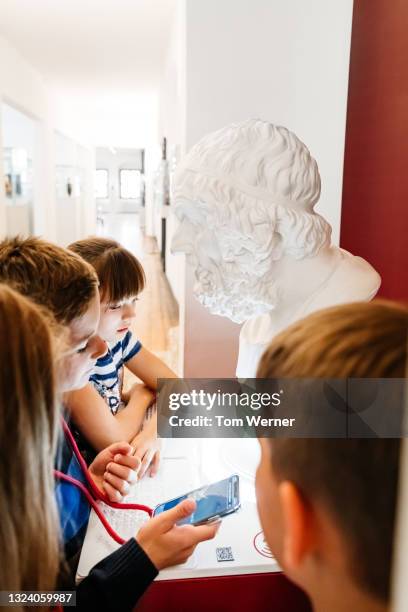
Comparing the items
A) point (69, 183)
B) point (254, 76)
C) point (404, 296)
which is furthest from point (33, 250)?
point (69, 183)

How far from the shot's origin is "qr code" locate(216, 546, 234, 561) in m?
0.91

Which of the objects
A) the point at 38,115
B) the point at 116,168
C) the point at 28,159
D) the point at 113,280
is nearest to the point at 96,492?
the point at 113,280

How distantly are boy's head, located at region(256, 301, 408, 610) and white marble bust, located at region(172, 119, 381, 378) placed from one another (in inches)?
26.9

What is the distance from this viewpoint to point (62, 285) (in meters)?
0.83

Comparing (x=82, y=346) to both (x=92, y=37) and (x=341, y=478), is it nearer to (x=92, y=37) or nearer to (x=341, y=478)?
(x=341, y=478)

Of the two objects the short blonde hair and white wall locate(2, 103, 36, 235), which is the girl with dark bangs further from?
white wall locate(2, 103, 36, 235)

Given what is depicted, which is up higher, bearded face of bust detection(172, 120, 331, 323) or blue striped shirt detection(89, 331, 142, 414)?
bearded face of bust detection(172, 120, 331, 323)

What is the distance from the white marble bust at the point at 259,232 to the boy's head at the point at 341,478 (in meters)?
0.68

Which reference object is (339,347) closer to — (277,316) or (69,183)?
(277,316)

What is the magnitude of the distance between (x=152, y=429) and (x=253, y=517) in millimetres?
346

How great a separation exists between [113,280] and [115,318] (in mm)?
92

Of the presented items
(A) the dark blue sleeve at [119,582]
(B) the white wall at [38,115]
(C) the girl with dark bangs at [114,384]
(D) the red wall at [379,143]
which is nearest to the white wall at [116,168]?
(B) the white wall at [38,115]

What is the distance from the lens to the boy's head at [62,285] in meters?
0.82

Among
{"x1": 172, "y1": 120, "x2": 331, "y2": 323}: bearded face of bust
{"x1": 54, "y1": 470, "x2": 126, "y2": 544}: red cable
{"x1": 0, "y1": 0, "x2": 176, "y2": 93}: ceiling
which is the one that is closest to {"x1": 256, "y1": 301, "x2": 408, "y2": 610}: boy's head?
{"x1": 54, "y1": 470, "x2": 126, "y2": 544}: red cable
